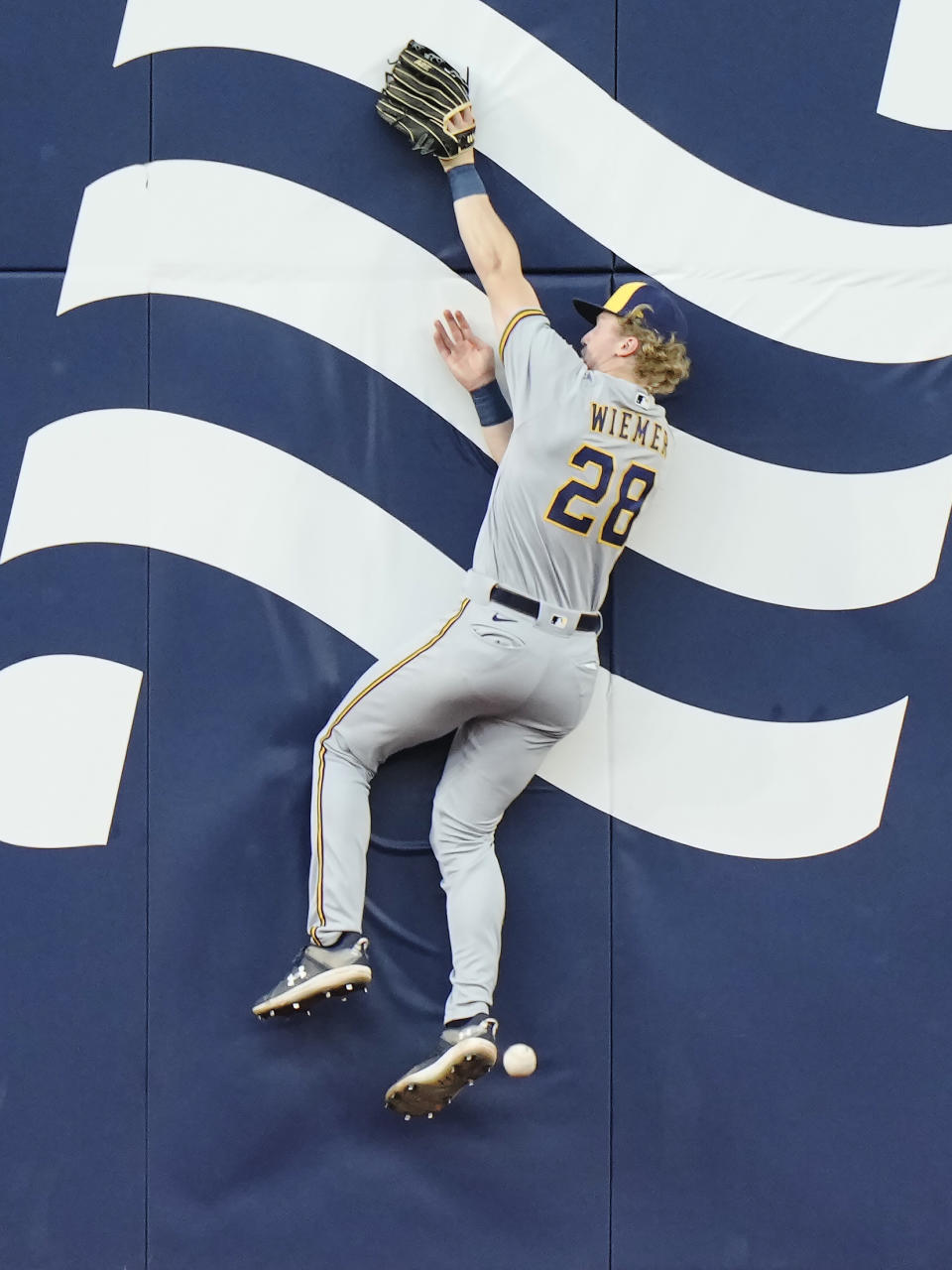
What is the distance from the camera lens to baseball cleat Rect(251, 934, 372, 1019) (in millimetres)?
3037

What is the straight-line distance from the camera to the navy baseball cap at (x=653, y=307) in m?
3.09

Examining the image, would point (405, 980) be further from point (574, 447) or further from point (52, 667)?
point (574, 447)

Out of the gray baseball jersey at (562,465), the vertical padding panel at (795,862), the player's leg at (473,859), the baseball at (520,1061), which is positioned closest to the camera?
the gray baseball jersey at (562,465)

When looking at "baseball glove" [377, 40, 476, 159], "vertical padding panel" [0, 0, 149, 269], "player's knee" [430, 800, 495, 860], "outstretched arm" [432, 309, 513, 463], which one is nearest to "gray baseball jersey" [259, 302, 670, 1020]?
"player's knee" [430, 800, 495, 860]

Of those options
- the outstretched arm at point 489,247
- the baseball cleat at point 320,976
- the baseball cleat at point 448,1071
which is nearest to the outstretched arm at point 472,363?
the outstretched arm at point 489,247

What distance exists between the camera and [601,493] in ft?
9.95

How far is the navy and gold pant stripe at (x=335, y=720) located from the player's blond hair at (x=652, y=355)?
724mm

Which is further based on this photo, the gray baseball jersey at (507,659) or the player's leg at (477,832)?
the player's leg at (477,832)

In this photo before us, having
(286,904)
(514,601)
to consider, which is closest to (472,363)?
(514,601)

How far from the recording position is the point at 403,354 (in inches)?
131

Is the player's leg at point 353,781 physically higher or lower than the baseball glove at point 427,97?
lower

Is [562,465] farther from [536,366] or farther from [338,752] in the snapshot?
[338,752]

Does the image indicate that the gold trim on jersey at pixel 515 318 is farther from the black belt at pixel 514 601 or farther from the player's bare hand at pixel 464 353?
the black belt at pixel 514 601

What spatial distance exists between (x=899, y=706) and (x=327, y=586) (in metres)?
1.61
